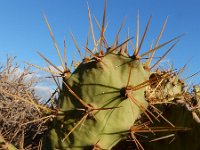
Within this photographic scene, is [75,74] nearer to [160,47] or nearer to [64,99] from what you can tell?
[64,99]

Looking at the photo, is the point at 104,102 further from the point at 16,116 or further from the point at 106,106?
the point at 16,116

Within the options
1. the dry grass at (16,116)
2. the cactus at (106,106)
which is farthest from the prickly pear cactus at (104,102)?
the dry grass at (16,116)

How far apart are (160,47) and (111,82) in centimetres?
33

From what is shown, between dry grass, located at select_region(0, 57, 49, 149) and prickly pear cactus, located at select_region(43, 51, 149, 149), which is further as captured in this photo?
dry grass, located at select_region(0, 57, 49, 149)

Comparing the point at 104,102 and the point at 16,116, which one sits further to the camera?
the point at 16,116

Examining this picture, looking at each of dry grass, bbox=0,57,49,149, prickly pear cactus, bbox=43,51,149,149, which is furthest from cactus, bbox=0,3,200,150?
dry grass, bbox=0,57,49,149

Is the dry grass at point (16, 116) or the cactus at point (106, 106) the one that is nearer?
the cactus at point (106, 106)

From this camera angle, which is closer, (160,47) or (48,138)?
(160,47)

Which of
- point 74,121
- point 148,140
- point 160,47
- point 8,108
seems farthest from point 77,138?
point 8,108

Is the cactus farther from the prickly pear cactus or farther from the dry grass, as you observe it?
the dry grass

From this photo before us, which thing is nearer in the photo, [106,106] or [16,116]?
[106,106]

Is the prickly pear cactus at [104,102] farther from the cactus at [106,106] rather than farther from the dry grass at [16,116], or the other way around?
the dry grass at [16,116]

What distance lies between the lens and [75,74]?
7.19ft

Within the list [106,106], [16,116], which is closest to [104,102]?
[106,106]
